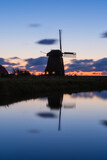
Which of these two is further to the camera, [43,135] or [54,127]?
[54,127]

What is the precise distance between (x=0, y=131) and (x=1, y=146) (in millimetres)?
2173

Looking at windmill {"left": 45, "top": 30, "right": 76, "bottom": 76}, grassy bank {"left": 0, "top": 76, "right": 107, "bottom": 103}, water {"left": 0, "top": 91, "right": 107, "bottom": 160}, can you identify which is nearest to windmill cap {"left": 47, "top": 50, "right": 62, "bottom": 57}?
windmill {"left": 45, "top": 30, "right": 76, "bottom": 76}

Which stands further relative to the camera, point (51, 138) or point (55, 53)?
point (55, 53)

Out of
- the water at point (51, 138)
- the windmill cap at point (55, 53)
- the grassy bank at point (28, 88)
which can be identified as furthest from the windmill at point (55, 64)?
the water at point (51, 138)

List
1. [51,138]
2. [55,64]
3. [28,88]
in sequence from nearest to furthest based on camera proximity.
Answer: [51,138] → [28,88] → [55,64]

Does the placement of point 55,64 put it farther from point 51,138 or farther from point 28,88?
point 51,138

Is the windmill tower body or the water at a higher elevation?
the windmill tower body

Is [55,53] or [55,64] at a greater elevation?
[55,53]

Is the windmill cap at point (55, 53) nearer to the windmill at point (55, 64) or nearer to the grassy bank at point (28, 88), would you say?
the windmill at point (55, 64)

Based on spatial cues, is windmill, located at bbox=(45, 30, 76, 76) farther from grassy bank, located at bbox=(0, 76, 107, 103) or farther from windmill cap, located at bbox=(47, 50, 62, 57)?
grassy bank, located at bbox=(0, 76, 107, 103)

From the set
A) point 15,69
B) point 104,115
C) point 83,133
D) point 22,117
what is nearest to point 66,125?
point 83,133

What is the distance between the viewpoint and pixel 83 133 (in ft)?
34.4

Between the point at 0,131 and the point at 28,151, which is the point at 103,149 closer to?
the point at 28,151

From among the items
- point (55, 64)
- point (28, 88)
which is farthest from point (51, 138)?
point (55, 64)
